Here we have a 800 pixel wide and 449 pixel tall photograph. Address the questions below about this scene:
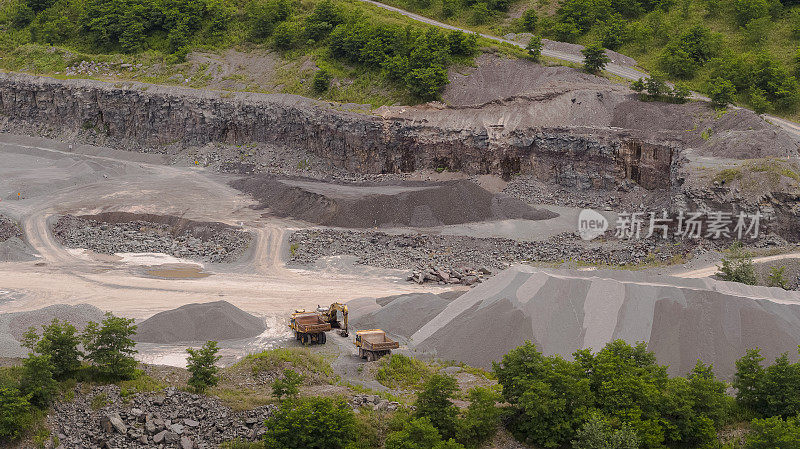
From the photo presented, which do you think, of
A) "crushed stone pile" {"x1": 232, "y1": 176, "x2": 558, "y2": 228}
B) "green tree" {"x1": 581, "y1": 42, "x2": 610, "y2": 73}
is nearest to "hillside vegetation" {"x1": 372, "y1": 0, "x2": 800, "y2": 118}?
"green tree" {"x1": 581, "y1": 42, "x2": 610, "y2": 73}

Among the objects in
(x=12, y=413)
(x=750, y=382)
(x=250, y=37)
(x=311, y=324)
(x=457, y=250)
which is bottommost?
(x=311, y=324)

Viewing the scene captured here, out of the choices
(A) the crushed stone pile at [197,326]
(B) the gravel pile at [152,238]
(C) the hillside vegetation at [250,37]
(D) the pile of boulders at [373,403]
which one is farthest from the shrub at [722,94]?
(D) the pile of boulders at [373,403]

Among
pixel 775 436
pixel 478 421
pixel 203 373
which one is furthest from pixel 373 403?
pixel 775 436

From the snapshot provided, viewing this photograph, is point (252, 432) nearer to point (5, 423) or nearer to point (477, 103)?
point (5, 423)

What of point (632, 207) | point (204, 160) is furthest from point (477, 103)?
point (204, 160)

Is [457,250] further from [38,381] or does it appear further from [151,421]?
[38,381]

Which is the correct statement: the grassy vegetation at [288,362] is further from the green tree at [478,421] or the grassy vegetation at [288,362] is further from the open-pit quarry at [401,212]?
the green tree at [478,421]
